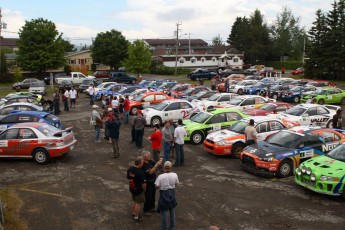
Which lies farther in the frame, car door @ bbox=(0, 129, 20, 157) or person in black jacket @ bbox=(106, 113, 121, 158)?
person in black jacket @ bbox=(106, 113, 121, 158)

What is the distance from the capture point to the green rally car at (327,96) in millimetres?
30062

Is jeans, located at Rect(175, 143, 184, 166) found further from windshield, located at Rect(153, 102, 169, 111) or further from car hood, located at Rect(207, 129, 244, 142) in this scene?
windshield, located at Rect(153, 102, 169, 111)

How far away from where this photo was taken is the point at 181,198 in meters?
10.7

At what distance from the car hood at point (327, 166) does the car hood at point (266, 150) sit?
1.36m

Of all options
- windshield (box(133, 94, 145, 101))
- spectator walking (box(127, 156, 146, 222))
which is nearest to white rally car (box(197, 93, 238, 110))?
windshield (box(133, 94, 145, 101))

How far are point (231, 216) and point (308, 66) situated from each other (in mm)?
49418

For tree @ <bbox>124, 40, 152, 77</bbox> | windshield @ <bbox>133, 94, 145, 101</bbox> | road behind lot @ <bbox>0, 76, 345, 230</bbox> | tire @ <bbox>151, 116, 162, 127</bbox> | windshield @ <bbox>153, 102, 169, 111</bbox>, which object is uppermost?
tree @ <bbox>124, 40, 152, 77</bbox>

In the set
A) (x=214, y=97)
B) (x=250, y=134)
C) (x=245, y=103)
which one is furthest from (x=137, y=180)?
(x=214, y=97)

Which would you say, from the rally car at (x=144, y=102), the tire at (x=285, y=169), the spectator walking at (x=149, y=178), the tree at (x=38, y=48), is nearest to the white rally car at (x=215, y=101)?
the rally car at (x=144, y=102)

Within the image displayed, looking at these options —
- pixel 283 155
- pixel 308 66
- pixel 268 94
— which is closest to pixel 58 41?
pixel 268 94

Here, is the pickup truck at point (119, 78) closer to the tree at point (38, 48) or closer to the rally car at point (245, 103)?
the tree at point (38, 48)

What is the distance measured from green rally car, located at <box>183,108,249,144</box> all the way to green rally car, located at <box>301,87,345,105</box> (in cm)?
1424

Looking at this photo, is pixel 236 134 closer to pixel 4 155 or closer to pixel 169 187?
pixel 169 187

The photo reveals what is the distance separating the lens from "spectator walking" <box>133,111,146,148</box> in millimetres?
16297
